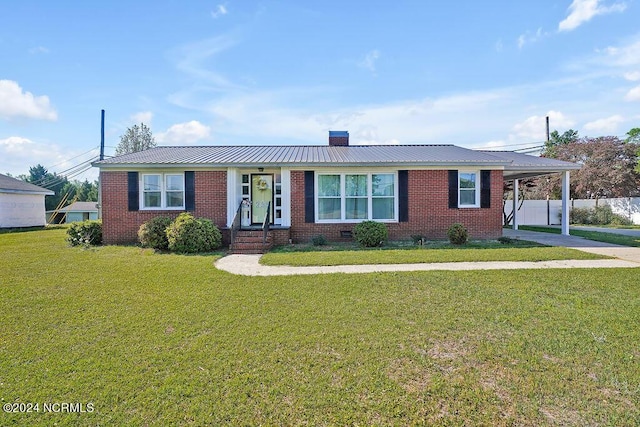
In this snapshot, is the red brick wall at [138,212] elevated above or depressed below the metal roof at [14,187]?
below

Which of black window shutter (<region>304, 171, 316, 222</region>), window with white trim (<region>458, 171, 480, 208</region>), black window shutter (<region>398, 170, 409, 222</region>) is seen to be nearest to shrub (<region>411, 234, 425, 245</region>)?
black window shutter (<region>398, 170, 409, 222</region>)

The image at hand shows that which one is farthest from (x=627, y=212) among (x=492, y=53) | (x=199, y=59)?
(x=199, y=59)

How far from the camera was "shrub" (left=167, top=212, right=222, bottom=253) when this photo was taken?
979 cm

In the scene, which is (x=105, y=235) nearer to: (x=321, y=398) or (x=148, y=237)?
(x=148, y=237)

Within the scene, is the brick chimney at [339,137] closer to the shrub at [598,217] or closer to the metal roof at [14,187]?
the shrub at [598,217]

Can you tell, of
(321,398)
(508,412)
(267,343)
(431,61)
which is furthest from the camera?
(431,61)

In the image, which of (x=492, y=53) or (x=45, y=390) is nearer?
(x=45, y=390)

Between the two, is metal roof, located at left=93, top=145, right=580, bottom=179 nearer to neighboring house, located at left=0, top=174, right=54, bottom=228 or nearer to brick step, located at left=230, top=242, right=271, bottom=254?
brick step, located at left=230, top=242, right=271, bottom=254

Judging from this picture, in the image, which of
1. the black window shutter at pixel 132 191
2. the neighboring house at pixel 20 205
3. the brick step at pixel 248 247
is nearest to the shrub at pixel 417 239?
the brick step at pixel 248 247

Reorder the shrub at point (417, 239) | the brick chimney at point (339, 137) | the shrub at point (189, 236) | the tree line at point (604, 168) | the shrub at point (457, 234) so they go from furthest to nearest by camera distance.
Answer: the tree line at point (604, 168)
the brick chimney at point (339, 137)
the shrub at point (417, 239)
the shrub at point (457, 234)
the shrub at point (189, 236)

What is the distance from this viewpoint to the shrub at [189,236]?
9789 millimetres

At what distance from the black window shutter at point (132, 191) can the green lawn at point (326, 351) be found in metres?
5.92

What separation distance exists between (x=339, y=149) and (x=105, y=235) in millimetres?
10138

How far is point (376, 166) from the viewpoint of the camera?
1159 centimetres
